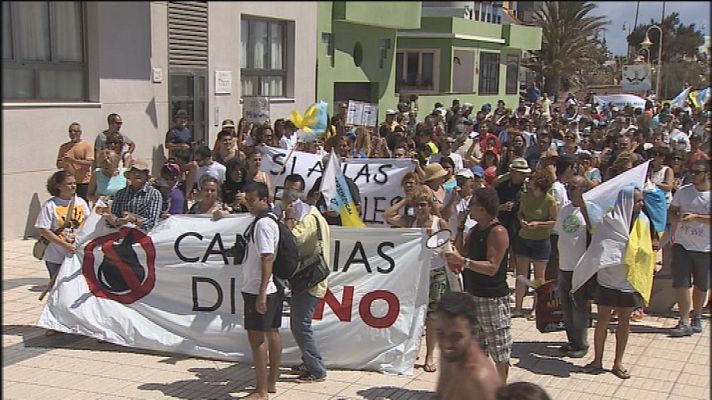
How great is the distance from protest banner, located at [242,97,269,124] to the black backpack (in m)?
8.43

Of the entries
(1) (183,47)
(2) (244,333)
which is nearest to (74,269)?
Result: (2) (244,333)

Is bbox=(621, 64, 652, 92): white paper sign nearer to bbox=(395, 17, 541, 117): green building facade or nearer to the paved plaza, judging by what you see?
the paved plaza

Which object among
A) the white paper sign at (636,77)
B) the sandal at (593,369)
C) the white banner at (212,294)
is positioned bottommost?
the sandal at (593,369)

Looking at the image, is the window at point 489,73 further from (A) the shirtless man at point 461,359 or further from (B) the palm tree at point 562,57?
(A) the shirtless man at point 461,359

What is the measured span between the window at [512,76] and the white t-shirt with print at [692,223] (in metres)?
33.5

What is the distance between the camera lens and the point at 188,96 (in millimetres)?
14883

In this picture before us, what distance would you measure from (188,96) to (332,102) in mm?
7846

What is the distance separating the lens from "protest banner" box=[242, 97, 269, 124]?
13.9 metres

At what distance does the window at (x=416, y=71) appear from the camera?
35.7 metres

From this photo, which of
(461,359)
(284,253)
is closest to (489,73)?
(284,253)

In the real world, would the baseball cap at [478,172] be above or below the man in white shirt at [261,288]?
above

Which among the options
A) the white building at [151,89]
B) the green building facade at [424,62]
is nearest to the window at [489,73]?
the green building facade at [424,62]

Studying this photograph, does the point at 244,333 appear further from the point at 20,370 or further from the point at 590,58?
the point at 590,58

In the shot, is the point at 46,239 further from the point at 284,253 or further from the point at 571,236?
the point at 571,236
